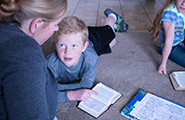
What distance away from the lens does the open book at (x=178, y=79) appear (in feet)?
4.18

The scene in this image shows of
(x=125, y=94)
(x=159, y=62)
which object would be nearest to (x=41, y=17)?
(x=125, y=94)

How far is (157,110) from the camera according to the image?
1.09 meters

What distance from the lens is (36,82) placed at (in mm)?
520

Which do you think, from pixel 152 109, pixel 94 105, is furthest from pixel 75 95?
pixel 152 109

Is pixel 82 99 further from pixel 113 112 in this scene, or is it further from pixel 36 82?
pixel 36 82

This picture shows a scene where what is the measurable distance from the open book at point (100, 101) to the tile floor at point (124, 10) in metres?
1.23

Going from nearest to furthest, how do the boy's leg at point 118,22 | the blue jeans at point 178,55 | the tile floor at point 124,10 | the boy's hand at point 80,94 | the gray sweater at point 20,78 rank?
the gray sweater at point 20,78
the boy's hand at point 80,94
the blue jeans at point 178,55
the boy's leg at point 118,22
the tile floor at point 124,10

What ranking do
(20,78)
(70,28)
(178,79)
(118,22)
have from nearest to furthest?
(20,78) < (70,28) < (178,79) < (118,22)

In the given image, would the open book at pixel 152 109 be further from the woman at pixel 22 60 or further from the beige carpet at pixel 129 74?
the woman at pixel 22 60

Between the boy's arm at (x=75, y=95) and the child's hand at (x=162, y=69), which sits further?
the child's hand at (x=162, y=69)

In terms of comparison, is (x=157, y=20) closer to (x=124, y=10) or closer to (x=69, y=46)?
(x=69, y=46)

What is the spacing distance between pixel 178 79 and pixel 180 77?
0.03 meters

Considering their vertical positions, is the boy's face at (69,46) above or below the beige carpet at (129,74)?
above

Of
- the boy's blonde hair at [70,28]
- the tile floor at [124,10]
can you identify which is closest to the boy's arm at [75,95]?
the boy's blonde hair at [70,28]
